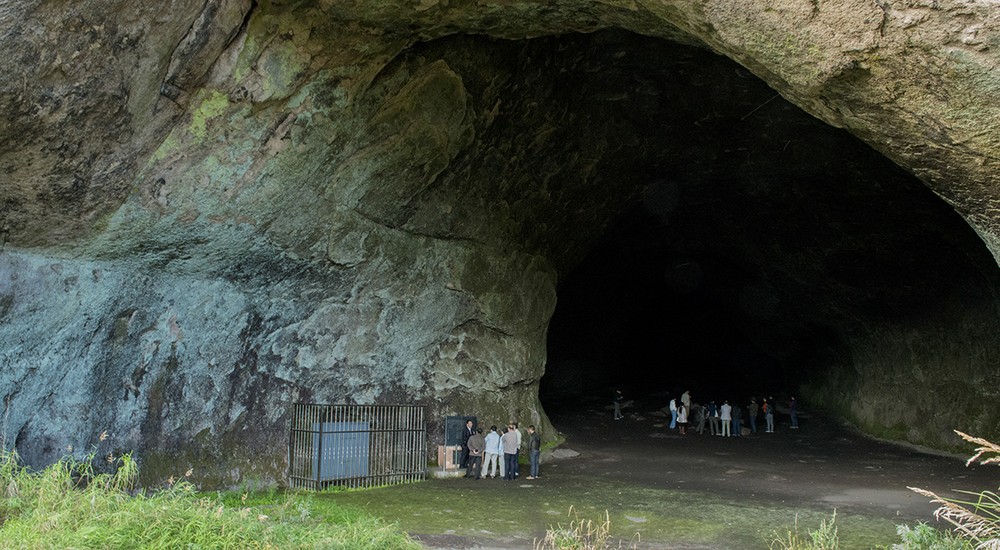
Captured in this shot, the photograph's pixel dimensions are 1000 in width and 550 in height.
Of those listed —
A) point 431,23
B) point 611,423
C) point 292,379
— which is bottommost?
point 611,423

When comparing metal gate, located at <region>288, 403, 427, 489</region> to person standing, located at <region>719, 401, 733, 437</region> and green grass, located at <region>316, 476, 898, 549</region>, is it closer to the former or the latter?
green grass, located at <region>316, 476, 898, 549</region>

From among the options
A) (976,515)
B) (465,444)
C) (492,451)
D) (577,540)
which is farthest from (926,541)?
(465,444)

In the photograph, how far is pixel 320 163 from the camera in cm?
1172

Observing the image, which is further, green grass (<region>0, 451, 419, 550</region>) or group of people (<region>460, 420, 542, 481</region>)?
group of people (<region>460, 420, 542, 481</region>)

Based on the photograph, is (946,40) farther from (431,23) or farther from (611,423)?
(611,423)

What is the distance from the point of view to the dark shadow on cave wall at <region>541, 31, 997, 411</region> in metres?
16.5

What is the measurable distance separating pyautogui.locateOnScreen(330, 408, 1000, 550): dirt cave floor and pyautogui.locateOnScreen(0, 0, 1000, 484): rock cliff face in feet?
9.03

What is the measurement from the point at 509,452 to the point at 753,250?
12.8 m

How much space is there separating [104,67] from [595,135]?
9.99m

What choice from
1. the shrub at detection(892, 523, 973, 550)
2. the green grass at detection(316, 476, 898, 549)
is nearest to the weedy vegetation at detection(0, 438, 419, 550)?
the green grass at detection(316, 476, 898, 549)

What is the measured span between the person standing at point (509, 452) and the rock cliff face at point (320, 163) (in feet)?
5.87

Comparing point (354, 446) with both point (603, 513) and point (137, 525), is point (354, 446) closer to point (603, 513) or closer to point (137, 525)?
point (603, 513)

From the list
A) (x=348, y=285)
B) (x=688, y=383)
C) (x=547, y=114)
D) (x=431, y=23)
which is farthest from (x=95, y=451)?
(x=688, y=383)

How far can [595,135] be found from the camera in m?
16.5
